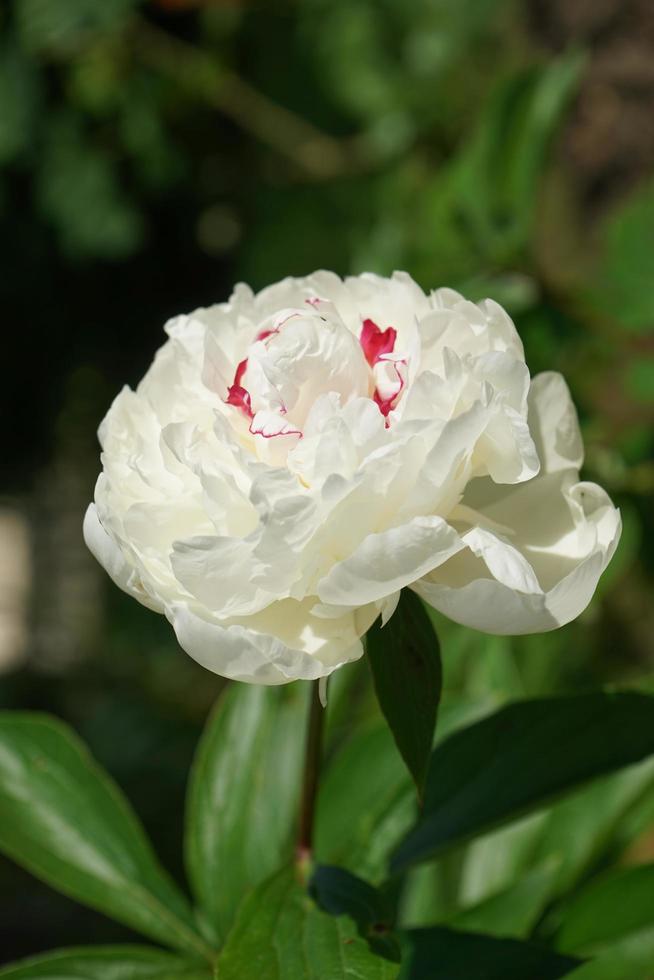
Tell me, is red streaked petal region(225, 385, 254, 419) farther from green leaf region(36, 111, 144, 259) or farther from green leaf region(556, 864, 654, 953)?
green leaf region(36, 111, 144, 259)

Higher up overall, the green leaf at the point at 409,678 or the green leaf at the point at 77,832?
the green leaf at the point at 409,678

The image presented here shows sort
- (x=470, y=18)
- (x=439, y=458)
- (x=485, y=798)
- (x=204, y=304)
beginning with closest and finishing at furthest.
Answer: (x=439, y=458)
(x=485, y=798)
(x=470, y=18)
(x=204, y=304)

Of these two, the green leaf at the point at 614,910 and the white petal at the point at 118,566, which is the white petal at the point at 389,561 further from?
the green leaf at the point at 614,910

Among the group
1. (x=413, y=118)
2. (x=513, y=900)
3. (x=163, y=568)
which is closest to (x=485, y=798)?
(x=513, y=900)

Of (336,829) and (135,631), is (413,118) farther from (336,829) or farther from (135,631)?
(336,829)

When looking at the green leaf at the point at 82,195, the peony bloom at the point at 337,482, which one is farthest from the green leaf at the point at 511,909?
the green leaf at the point at 82,195

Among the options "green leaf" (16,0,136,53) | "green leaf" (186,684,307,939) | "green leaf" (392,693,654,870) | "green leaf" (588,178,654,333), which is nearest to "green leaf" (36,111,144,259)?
"green leaf" (16,0,136,53)
